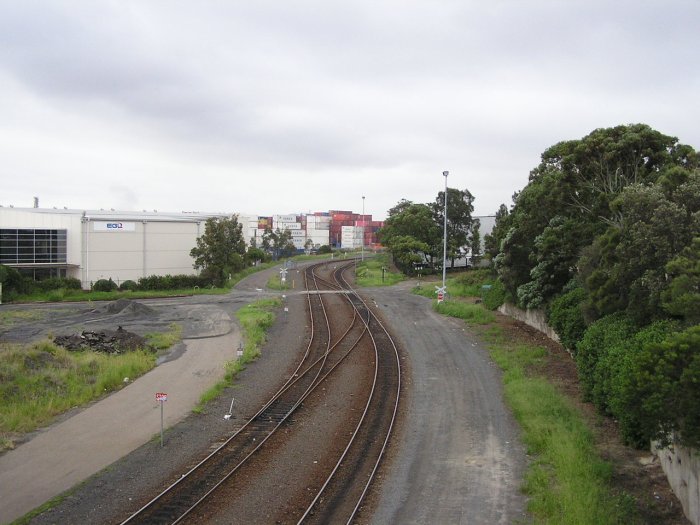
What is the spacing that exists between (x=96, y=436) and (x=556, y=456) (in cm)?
1133

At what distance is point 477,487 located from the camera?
11633mm

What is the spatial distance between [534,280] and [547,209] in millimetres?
4299

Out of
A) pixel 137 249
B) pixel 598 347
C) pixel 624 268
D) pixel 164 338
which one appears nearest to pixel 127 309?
pixel 164 338

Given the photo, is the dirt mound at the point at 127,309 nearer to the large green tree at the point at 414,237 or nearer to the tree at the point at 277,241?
the large green tree at the point at 414,237

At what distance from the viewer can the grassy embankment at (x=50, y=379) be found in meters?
15.7

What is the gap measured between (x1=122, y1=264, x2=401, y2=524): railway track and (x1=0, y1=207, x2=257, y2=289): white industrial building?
28.6 m

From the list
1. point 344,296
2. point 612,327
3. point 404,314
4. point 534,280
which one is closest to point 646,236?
point 612,327

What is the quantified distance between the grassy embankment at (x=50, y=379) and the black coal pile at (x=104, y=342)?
690mm

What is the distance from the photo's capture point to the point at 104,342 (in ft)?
83.4

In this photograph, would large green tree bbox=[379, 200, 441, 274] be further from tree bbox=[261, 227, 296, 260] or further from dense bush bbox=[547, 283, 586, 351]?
tree bbox=[261, 227, 296, 260]

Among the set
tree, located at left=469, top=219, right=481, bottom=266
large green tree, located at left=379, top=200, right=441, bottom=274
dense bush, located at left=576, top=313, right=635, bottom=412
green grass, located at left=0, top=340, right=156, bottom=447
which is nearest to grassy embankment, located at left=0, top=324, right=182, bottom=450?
green grass, located at left=0, top=340, right=156, bottom=447

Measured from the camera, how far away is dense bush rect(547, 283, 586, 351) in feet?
72.7

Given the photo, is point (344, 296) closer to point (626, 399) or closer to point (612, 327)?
point (612, 327)

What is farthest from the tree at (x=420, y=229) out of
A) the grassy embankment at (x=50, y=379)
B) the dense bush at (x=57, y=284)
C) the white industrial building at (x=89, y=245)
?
the grassy embankment at (x=50, y=379)
